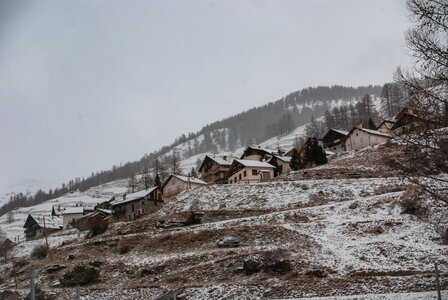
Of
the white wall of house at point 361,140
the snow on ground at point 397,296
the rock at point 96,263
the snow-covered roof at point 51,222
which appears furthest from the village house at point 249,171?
the snow-covered roof at point 51,222

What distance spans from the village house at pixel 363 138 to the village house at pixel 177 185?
35.6 metres

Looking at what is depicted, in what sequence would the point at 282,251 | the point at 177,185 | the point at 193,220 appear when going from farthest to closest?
the point at 177,185, the point at 193,220, the point at 282,251

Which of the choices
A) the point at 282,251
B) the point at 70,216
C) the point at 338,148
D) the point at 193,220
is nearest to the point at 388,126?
the point at 338,148

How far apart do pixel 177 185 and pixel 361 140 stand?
133 ft

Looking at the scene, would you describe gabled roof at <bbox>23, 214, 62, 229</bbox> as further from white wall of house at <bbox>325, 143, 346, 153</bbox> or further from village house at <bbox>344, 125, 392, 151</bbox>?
village house at <bbox>344, 125, 392, 151</bbox>

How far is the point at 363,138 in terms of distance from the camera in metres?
74.4

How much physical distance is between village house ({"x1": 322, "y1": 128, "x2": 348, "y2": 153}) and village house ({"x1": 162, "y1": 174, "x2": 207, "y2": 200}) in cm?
4022

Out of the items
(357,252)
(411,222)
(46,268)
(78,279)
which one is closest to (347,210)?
(411,222)

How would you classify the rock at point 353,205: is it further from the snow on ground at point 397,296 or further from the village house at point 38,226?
the village house at point 38,226

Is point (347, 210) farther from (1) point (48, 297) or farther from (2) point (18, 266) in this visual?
(2) point (18, 266)

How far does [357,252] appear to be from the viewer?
24.4 m

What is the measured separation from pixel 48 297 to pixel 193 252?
1166 cm

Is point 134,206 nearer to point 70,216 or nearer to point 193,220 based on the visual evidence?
point 193,220

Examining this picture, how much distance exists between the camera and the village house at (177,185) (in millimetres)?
68938
